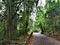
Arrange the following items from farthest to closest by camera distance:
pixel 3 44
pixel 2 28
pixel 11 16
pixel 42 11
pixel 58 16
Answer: pixel 42 11 < pixel 58 16 < pixel 2 28 < pixel 11 16 < pixel 3 44

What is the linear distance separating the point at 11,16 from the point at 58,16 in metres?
11.5

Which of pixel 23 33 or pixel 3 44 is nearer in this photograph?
pixel 3 44

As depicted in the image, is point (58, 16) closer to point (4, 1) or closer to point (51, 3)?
point (51, 3)

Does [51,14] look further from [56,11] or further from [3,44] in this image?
[3,44]

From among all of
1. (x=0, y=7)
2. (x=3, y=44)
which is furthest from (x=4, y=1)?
(x=3, y=44)

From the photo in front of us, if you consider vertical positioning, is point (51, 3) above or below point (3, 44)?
above

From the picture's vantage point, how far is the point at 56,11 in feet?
73.4

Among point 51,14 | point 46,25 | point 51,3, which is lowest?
point 46,25

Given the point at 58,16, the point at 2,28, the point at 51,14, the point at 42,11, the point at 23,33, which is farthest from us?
the point at 42,11

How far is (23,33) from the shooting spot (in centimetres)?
1567

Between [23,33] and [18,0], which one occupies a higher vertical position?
[18,0]

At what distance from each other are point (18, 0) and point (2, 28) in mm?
2380

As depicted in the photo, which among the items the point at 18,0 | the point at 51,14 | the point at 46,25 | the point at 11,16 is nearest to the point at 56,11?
the point at 51,14

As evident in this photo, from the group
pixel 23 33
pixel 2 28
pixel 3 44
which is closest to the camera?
pixel 3 44
